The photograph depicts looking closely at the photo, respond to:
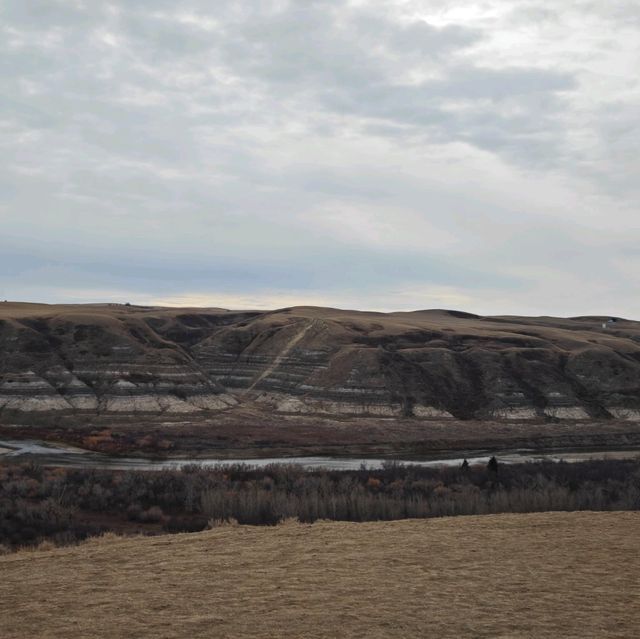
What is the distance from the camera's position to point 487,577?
44.0ft

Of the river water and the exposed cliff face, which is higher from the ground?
the exposed cliff face

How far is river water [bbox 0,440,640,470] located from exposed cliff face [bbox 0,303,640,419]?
15.2 meters

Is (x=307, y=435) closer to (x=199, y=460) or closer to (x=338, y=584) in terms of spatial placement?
(x=199, y=460)

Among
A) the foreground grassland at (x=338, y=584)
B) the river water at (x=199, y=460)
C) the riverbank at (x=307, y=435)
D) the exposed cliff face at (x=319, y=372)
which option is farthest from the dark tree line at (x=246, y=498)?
the exposed cliff face at (x=319, y=372)

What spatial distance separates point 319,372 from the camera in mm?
83312

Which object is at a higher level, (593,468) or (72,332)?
(72,332)

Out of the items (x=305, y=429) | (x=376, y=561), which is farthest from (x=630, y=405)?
(x=376, y=561)

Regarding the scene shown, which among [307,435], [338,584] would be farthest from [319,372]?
[338,584]

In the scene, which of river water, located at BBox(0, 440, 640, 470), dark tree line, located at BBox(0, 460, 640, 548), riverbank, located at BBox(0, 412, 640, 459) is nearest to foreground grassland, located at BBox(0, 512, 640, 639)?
dark tree line, located at BBox(0, 460, 640, 548)

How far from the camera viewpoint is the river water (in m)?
46.6

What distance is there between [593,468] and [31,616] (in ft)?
123

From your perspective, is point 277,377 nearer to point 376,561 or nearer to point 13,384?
point 13,384

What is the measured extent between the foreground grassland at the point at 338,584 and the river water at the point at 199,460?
28005 mm

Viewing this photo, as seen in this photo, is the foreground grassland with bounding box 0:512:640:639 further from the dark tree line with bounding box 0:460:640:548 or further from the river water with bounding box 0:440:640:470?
the river water with bounding box 0:440:640:470
